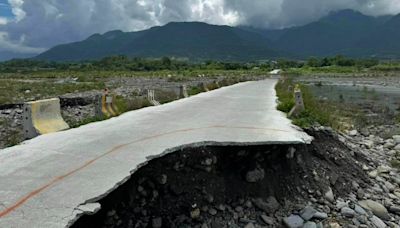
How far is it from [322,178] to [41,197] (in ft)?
19.3

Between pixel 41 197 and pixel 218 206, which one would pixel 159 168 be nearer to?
pixel 218 206

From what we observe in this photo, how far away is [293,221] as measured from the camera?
7238 mm

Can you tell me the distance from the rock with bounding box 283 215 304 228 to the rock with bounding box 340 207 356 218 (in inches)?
42.3

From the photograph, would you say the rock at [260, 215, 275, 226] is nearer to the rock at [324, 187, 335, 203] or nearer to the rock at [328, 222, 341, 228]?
the rock at [328, 222, 341, 228]

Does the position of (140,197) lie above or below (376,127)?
above

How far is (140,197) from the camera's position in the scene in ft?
21.7

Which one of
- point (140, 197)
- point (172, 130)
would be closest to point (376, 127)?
point (172, 130)

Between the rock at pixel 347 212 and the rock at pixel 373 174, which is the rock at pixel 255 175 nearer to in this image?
the rock at pixel 347 212

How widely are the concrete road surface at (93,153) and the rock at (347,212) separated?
1750 millimetres

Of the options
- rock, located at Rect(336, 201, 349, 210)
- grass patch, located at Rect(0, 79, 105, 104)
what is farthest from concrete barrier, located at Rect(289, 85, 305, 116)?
grass patch, located at Rect(0, 79, 105, 104)

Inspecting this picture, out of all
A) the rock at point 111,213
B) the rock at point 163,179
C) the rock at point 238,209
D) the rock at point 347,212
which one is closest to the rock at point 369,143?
the rock at point 347,212

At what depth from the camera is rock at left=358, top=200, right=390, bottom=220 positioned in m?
8.22

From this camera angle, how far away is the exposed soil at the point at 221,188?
253 inches

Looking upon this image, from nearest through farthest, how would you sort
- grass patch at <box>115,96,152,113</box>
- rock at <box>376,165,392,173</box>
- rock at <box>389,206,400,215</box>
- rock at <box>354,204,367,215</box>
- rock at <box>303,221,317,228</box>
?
rock at <box>303,221,317,228</box> < rock at <box>354,204,367,215</box> < rock at <box>389,206,400,215</box> < rock at <box>376,165,392,173</box> < grass patch at <box>115,96,152,113</box>
